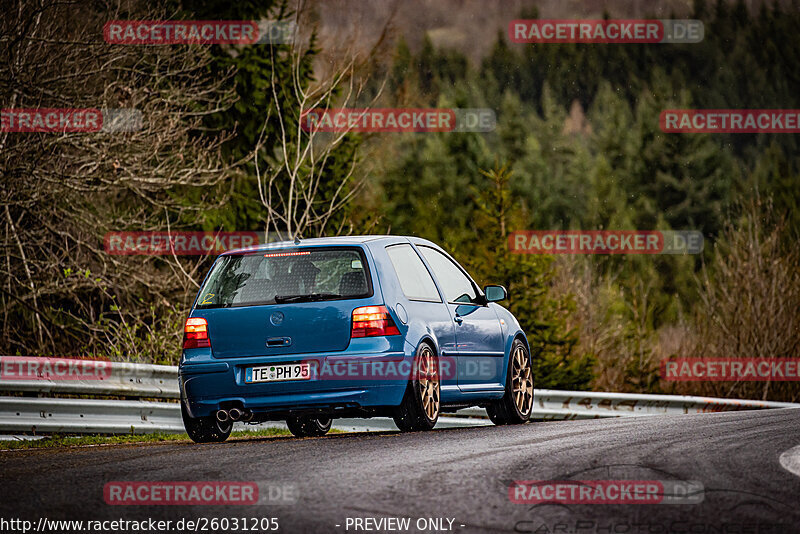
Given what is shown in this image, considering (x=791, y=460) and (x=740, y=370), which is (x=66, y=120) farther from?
(x=740, y=370)

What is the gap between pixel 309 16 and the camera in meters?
25.4

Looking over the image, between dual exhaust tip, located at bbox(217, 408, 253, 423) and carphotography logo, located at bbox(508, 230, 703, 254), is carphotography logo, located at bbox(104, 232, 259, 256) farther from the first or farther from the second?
carphotography logo, located at bbox(508, 230, 703, 254)

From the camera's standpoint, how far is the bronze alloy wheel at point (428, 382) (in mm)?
9531

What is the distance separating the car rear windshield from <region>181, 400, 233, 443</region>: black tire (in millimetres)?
922

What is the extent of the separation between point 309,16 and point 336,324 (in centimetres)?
1738

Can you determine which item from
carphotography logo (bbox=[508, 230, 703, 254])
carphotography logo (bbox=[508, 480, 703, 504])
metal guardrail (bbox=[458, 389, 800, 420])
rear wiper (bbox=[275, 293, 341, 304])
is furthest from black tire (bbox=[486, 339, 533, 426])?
carphotography logo (bbox=[508, 230, 703, 254])

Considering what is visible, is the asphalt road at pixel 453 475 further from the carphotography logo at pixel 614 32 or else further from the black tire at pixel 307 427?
the carphotography logo at pixel 614 32

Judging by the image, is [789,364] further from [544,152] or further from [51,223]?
[544,152]

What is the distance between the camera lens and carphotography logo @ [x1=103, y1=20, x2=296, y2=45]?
18.9m

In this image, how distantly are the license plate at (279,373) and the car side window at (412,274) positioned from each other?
1122 millimetres

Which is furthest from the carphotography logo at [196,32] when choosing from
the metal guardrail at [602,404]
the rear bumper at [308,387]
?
the rear bumper at [308,387]

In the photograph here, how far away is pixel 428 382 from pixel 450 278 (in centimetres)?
166

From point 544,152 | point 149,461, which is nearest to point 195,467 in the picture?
point 149,461

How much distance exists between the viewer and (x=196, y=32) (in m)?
21.0
